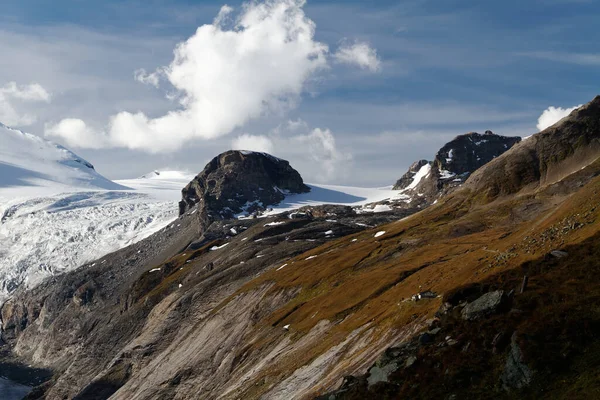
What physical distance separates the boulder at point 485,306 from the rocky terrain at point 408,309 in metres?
0.08

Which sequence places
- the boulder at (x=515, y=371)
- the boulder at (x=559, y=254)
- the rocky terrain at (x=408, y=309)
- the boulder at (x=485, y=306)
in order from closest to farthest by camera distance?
the boulder at (x=515, y=371)
the rocky terrain at (x=408, y=309)
the boulder at (x=485, y=306)
the boulder at (x=559, y=254)

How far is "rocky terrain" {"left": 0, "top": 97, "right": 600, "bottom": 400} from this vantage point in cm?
3709

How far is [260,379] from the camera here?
7344 cm

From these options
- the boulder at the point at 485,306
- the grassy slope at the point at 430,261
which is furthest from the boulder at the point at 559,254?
the boulder at the point at 485,306

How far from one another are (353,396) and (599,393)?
1623cm

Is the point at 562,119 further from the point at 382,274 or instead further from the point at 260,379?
the point at 260,379

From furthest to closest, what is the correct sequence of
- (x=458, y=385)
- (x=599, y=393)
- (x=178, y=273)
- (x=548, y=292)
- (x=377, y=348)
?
(x=178, y=273)
(x=377, y=348)
(x=548, y=292)
(x=458, y=385)
(x=599, y=393)

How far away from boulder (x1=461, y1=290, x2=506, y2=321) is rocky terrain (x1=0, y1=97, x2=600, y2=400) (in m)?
0.08

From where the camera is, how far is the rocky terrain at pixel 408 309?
1460 inches

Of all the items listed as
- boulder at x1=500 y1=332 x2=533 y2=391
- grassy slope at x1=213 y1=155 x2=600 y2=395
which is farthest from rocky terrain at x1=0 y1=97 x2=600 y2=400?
grassy slope at x1=213 y1=155 x2=600 y2=395

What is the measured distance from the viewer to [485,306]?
134ft

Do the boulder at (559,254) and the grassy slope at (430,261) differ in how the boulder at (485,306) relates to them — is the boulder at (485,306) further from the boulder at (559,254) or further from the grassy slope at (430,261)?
the boulder at (559,254)

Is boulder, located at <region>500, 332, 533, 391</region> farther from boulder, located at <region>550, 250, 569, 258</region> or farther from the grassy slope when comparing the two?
boulder, located at <region>550, 250, 569, 258</region>

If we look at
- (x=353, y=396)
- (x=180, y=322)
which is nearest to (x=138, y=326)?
(x=180, y=322)
